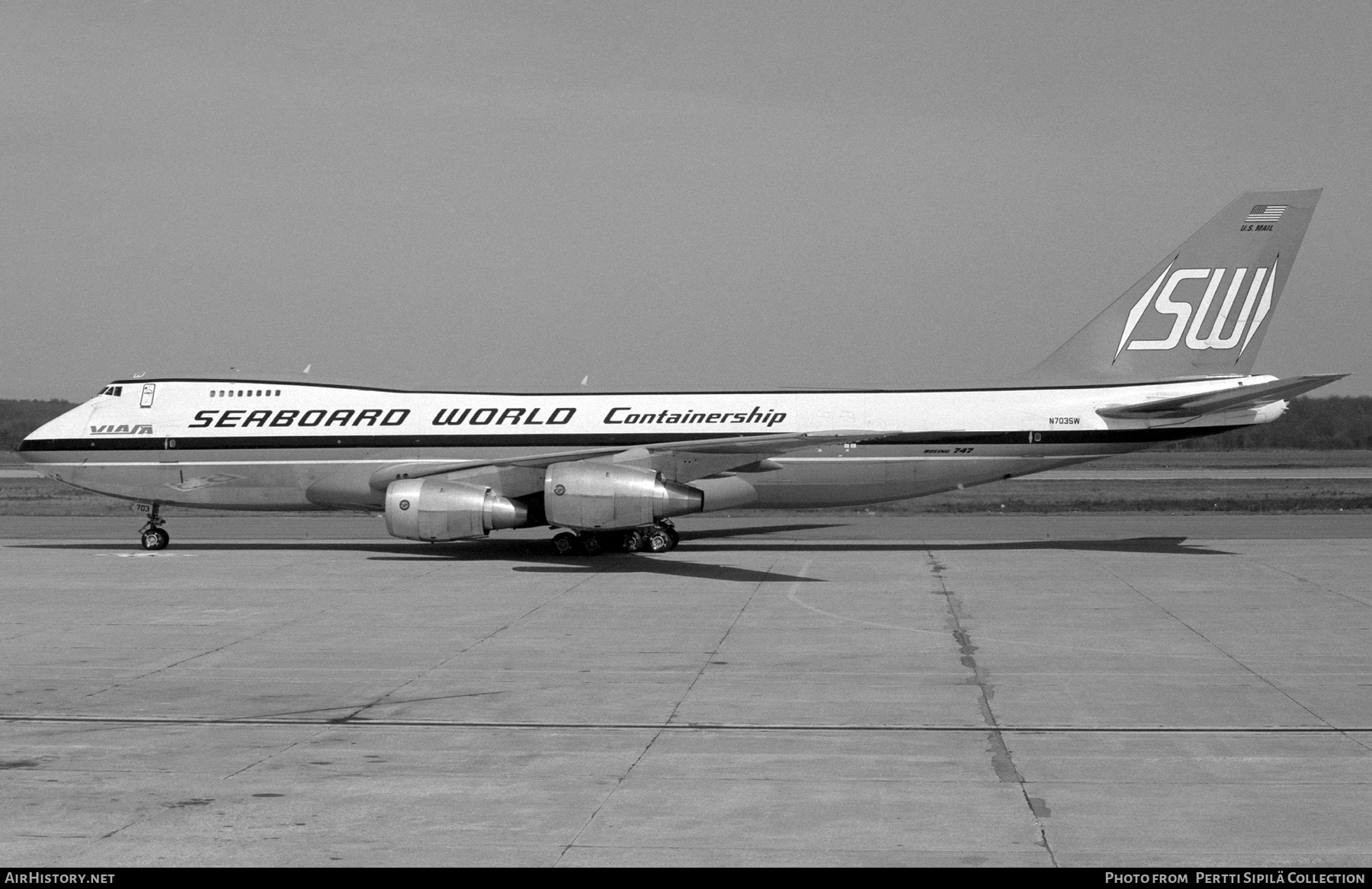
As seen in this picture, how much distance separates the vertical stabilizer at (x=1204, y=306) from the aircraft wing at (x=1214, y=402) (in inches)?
51.3

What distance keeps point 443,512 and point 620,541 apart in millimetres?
4870

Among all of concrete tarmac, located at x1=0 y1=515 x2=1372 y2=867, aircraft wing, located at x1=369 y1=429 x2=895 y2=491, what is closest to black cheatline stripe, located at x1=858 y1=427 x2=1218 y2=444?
aircraft wing, located at x1=369 y1=429 x2=895 y2=491

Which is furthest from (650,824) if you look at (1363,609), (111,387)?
(111,387)

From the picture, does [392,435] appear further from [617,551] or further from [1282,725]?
[1282,725]

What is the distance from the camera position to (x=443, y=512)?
2680cm

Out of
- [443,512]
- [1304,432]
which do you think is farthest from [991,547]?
[1304,432]

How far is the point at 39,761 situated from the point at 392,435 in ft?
65.6

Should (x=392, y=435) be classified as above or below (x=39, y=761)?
above

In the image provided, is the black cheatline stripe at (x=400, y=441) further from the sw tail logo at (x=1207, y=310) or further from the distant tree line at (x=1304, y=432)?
the distant tree line at (x=1304, y=432)

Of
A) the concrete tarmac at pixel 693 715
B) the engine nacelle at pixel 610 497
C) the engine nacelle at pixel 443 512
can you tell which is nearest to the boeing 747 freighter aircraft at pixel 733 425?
the engine nacelle at pixel 443 512

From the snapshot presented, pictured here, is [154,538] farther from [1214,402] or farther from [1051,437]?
[1214,402]

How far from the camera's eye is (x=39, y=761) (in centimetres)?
1034

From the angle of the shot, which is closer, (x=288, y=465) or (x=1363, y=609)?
(x=1363, y=609)
